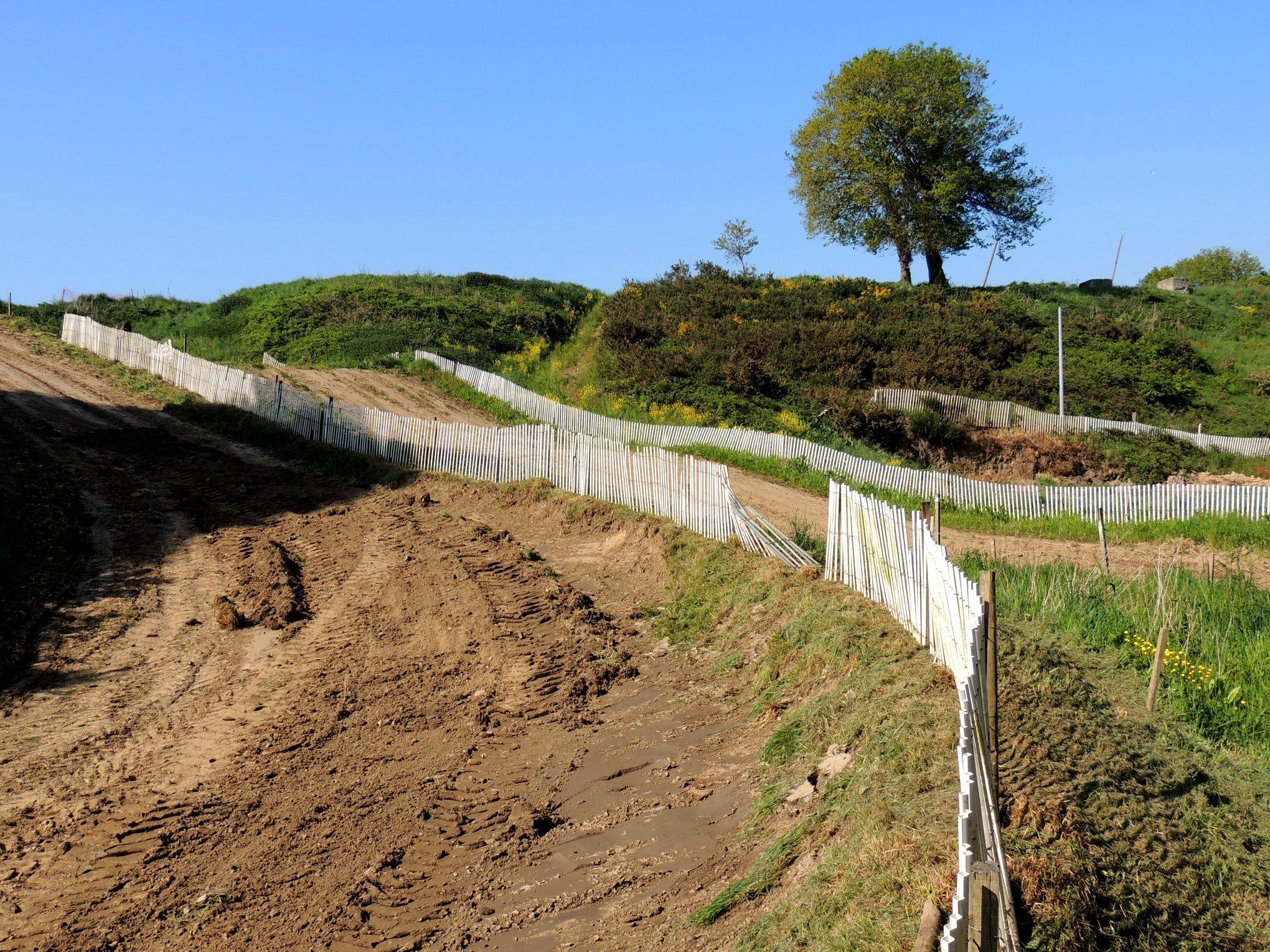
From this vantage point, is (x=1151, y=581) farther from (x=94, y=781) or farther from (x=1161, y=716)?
(x=94, y=781)

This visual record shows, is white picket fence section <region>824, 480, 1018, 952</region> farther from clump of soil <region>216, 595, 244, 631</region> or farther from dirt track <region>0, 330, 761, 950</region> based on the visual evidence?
clump of soil <region>216, 595, 244, 631</region>

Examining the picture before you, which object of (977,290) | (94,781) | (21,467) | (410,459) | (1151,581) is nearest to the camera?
(94,781)

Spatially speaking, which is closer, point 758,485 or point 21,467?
point 21,467

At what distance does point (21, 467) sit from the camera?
22031 mm

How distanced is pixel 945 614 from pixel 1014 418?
30.1m

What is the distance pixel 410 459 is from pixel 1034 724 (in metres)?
18.4

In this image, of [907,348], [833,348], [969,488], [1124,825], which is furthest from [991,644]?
[907,348]

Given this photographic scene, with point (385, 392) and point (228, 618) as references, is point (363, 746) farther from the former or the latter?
point (385, 392)

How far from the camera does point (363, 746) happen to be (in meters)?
10.8

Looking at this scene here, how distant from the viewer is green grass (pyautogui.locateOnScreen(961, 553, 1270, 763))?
8.54 m

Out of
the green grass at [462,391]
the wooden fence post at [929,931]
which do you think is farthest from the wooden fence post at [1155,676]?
Result: the green grass at [462,391]

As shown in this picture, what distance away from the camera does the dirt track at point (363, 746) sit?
25.5ft

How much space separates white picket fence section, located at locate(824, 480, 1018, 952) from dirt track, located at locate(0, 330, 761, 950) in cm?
189

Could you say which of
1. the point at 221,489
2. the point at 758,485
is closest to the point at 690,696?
the point at 758,485
